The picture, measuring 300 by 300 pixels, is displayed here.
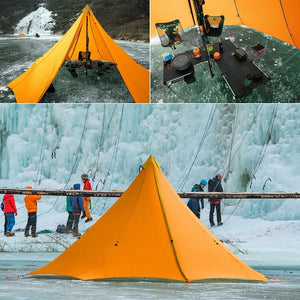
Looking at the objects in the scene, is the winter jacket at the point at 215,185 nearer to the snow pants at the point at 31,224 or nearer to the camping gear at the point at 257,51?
the camping gear at the point at 257,51

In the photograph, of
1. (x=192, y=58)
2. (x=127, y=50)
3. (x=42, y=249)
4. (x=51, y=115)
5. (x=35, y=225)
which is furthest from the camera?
(x=51, y=115)

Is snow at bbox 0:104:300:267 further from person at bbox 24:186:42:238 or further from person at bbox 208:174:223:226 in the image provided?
person at bbox 24:186:42:238

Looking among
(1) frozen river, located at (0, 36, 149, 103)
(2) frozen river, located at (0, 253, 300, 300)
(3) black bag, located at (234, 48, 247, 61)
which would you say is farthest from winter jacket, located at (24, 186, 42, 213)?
(3) black bag, located at (234, 48, 247, 61)

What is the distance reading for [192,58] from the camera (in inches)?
336

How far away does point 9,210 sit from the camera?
770 cm

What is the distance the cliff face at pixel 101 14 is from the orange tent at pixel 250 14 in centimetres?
24

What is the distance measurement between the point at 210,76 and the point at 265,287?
4.90 m

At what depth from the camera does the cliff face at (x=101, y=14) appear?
9.16 meters

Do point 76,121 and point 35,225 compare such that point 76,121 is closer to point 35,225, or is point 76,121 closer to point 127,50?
point 127,50

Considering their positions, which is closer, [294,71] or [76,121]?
[294,71]

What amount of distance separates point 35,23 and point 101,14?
1.13 m

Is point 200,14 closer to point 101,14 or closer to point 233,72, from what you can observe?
point 233,72

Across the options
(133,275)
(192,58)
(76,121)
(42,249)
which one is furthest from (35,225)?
(133,275)

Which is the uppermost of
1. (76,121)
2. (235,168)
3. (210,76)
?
(210,76)
